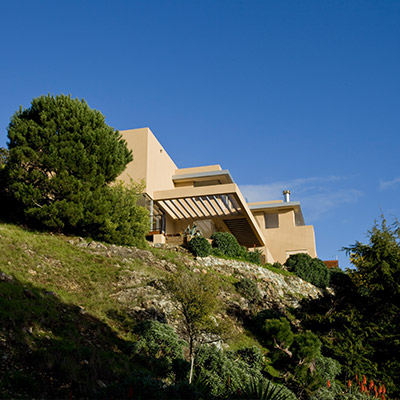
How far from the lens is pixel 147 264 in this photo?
20312 millimetres

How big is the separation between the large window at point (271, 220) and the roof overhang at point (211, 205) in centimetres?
323

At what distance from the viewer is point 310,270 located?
29.4 meters

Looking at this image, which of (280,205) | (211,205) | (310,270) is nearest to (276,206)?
(280,205)

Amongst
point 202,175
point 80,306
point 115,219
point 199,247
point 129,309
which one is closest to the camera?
point 80,306

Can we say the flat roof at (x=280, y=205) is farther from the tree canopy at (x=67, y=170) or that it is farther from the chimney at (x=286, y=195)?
the tree canopy at (x=67, y=170)

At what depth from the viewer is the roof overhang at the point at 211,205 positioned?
28156 millimetres

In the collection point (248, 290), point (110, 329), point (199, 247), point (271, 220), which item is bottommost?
point (110, 329)

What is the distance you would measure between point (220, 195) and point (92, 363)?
18927 mm

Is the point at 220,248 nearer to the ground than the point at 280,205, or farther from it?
nearer to the ground

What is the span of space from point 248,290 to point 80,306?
9.06 m

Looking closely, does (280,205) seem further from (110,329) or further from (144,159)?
(110,329)

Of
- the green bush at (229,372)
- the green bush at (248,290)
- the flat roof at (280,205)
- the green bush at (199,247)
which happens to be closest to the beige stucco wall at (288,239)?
the flat roof at (280,205)

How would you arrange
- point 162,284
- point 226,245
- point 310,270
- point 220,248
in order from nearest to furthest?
point 162,284 < point 220,248 < point 226,245 < point 310,270

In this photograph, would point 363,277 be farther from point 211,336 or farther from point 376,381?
point 211,336
